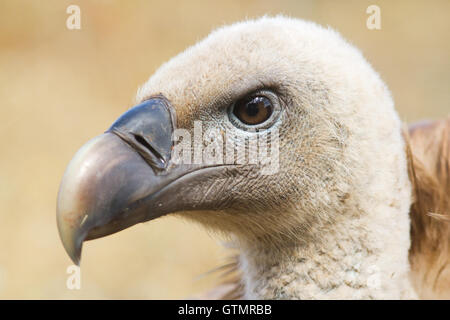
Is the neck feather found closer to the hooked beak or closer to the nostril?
the hooked beak

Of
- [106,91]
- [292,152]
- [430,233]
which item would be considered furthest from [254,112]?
[106,91]

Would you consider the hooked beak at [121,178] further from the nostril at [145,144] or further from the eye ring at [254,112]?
the eye ring at [254,112]

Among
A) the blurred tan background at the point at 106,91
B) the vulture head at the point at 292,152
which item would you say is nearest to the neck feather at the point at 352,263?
the vulture head at the point at 292,152

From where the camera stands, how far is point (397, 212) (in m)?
2.41

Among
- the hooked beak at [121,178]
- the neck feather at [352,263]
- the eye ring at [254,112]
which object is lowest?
the neck feather at [352,263]

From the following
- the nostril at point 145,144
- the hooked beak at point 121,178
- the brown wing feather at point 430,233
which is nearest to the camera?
the hooked beak at point 121,178

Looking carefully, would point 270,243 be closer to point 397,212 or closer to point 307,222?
point 307,222

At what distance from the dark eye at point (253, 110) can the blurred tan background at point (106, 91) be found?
3094 mm

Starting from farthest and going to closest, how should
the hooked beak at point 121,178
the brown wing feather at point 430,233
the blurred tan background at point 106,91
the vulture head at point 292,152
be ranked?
the blurred tan background at point 106,91 < the brown wing feather at point 430,233 < the vulture head at point 292,152 < the hooked beak at point 121,178

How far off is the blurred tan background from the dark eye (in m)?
3.09

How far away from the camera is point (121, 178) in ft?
6.78

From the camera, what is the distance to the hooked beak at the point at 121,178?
2.05 m

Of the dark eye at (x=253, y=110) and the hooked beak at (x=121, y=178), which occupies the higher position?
the dark eye at (x=253, y=110)

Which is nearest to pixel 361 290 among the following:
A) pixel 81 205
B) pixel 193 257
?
pixel 81 205
